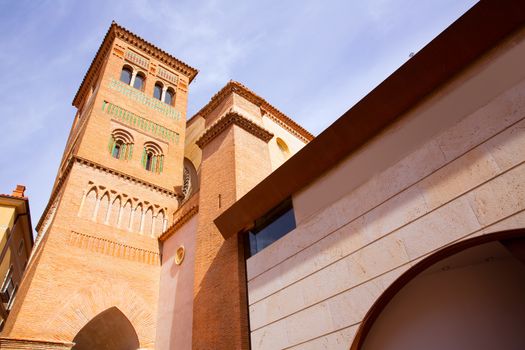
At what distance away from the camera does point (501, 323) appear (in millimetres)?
3969

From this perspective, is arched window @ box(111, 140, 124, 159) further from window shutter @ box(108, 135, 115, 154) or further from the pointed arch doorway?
the pointed arch doorway

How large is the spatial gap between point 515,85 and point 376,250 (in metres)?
2.15

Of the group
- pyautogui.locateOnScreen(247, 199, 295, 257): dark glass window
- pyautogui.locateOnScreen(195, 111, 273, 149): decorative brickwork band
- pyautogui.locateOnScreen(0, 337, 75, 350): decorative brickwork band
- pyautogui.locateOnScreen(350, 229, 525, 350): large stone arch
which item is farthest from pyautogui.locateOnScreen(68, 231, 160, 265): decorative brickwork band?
pyautogui.locateOnScreen(350, 229, 525, 350): large stone arch

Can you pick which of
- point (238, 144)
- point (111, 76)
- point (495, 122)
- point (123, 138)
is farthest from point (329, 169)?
point (111, 76)

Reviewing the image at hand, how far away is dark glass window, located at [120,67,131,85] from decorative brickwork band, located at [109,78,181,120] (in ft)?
1.93

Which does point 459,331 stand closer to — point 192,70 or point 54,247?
point 54,247

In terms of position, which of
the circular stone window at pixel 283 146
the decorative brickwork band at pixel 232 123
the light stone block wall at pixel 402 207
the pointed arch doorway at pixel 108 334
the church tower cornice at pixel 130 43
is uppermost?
the church tower cornice at pixel 130 43

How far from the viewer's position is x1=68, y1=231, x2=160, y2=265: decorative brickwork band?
9.90 metres

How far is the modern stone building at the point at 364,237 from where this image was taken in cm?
386

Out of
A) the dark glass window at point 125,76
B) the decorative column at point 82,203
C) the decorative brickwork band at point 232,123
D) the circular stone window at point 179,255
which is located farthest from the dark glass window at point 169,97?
the circular stone window at point 179,255

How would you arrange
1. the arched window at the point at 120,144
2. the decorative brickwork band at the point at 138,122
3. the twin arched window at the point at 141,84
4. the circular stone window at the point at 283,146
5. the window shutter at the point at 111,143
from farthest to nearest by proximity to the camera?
the twin arched window at the point at 141,84 → the decorative brickwork band at the point at 138,122 → the arched window at the point at 120,144 → the window shutter at the point at 111,143 → the circular stone window at the point at 283,146

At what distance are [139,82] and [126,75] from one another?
553 mm

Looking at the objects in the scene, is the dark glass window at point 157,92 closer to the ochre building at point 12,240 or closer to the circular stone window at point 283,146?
the ochre building at point 12,240

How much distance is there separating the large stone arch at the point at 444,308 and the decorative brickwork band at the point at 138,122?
11317 millimetres
